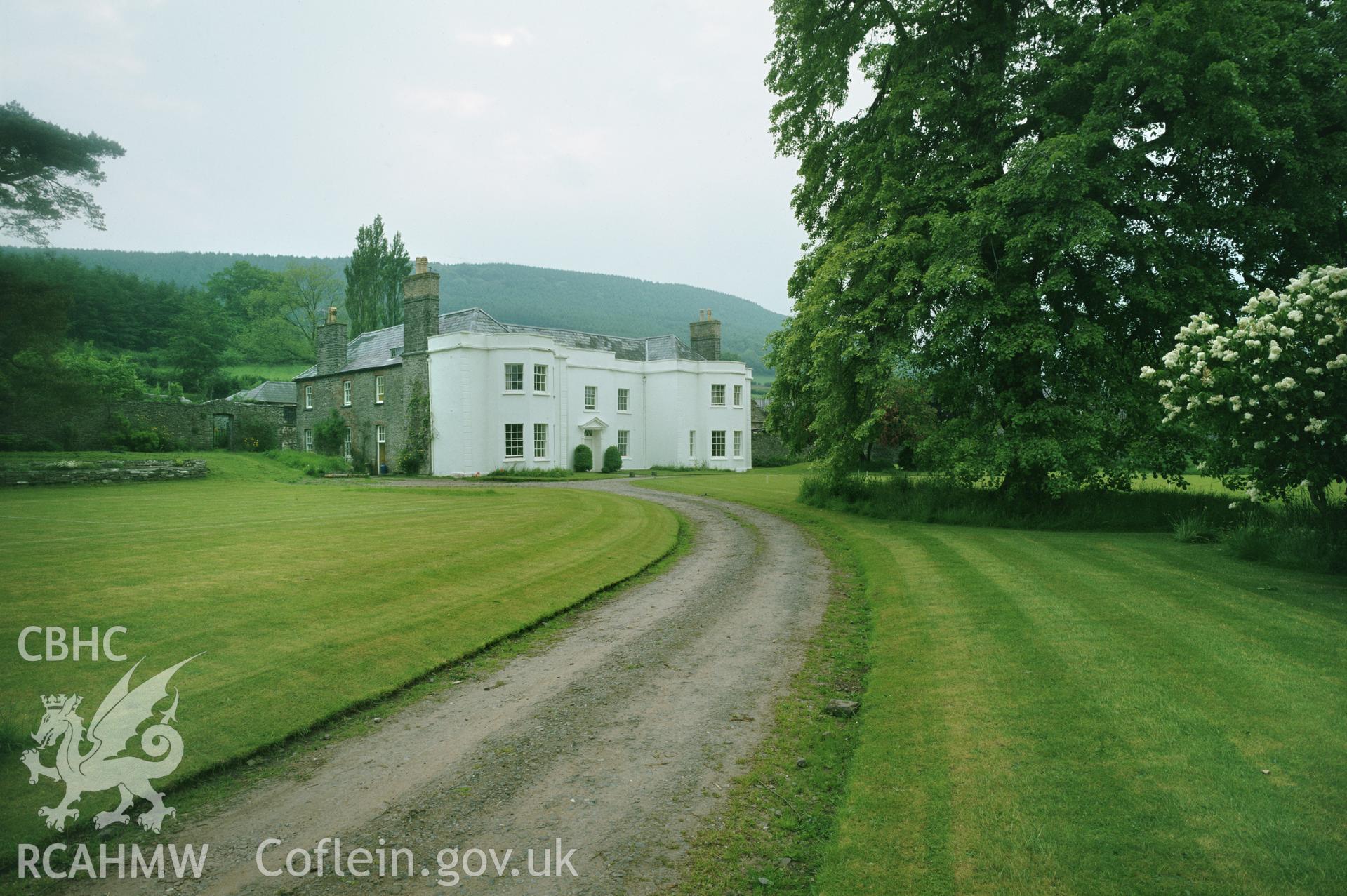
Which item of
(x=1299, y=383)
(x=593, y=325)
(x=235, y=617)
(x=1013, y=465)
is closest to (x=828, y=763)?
(x=235, y=617)

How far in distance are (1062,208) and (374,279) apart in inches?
2163

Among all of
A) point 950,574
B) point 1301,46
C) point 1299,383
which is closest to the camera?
point 1299,383

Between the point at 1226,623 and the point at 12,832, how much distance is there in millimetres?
9817

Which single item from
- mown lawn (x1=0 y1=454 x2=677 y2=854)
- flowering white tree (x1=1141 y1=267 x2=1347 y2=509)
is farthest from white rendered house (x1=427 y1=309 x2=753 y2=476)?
flowering white tree (x1=1141 y1=267 x2=1347 y2=509)

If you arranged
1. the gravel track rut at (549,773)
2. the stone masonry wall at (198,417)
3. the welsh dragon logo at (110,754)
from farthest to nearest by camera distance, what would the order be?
the stone masonry wall at (198,417)
the welsh dragon logo at (110,754)
the gravel track rut at (549,773)

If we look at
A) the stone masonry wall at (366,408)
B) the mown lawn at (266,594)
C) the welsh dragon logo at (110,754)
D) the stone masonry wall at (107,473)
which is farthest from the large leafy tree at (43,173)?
the stone masonry wall at (366,408)

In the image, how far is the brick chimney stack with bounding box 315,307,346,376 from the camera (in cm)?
4100

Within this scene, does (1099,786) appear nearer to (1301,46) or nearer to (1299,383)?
(1299,383)

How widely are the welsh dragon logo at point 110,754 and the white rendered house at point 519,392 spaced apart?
28.9m

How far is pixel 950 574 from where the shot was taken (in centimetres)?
1003

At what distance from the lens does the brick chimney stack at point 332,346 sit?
41.0 meters

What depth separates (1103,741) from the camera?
185 inches

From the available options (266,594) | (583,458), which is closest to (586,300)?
(583,458)

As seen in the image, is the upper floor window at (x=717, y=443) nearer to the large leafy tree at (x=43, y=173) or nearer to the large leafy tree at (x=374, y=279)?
the large leafy tree at (x=374, y=279)
